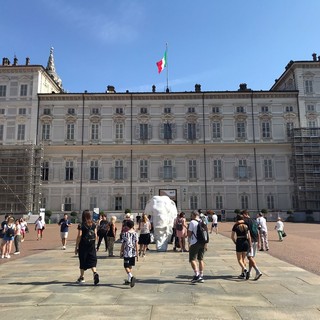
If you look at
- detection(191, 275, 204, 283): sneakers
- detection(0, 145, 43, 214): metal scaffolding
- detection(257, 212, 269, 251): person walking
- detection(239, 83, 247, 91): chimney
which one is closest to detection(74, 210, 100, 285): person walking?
Result: detection(191, 275, 204, 283): sneakers

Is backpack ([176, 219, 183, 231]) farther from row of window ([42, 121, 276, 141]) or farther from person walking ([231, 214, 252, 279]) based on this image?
row of window ([42, 121, 276, 141])

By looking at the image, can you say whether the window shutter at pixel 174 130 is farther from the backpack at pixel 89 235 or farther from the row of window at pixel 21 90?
the backpack at pixel 89 235

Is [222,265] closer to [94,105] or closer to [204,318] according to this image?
[204,318]

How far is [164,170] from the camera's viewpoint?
47.9m

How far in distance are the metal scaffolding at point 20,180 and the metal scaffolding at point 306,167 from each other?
33649 millimetres

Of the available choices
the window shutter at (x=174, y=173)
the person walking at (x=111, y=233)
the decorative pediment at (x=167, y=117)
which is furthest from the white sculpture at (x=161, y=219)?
the decorative pediment at (x=167, y=117)

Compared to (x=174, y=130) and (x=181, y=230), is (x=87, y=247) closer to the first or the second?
(x=181, y=230)

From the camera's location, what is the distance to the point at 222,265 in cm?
1288

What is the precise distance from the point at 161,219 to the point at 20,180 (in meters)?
33.6

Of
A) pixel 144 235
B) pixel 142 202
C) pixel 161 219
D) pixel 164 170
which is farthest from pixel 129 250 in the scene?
pixel 164 170

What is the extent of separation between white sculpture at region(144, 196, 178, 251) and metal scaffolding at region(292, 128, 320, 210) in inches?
1281

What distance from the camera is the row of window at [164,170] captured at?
156 feet

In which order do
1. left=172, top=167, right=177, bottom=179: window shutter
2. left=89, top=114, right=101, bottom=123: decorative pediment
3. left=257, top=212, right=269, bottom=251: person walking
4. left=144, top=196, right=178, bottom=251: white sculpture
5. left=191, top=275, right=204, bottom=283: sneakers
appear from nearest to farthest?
left=191, top=275, right=204, bottom=283: sneakers → left=257, top=212, right=269, bottom=251: person walking → left=144, top=196, right=178, bottom=251: white sculpture → left=172, top=167, right=177, bottom=179: window shutter → left=89, top=114, right=101, bottom=123: decorative pediment

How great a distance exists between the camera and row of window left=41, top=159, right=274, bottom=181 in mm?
47531
